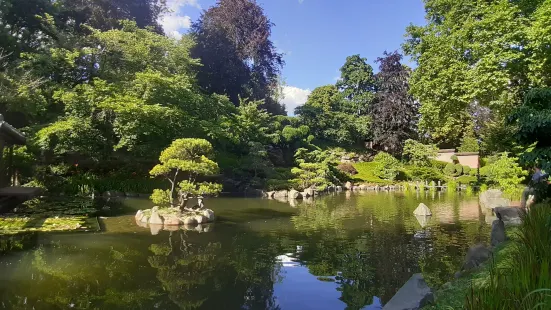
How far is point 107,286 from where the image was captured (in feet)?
18.2

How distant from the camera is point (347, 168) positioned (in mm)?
27516

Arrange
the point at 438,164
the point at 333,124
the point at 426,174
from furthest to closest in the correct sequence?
the point at 333,124 → the point at 438,164 → the point at 426,174

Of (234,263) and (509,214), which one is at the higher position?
(509,214)

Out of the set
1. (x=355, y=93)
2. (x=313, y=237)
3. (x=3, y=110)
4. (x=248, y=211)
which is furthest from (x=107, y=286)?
(x=355, y=93)

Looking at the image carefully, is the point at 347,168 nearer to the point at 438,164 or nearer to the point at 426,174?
the point at 426,174

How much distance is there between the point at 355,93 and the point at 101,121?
24808 mm

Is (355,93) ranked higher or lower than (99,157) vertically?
higher

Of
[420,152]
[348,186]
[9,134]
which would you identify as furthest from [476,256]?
[420,152]

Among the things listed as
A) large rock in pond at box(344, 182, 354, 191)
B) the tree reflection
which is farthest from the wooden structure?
large rock in pond at box(344, 182, 354, 191)

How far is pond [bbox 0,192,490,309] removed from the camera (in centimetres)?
524

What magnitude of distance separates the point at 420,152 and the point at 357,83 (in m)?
10.7

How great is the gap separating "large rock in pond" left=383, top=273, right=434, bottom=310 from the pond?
1.35 metres

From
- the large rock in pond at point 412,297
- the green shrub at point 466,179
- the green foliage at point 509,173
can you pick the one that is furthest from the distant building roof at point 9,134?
the green shrub at point 466,179

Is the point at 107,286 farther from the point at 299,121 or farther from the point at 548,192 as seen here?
the point at 299,121
